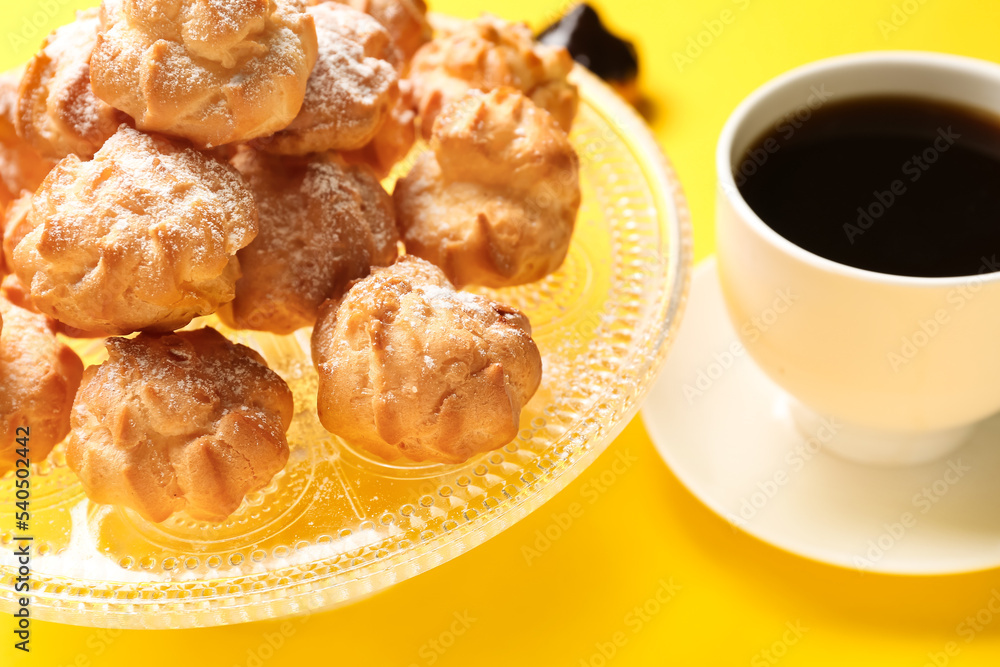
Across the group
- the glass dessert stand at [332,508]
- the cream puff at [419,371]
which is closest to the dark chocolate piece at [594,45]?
the glass dessert stand at [332,508]

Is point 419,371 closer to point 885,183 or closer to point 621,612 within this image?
point 621,612

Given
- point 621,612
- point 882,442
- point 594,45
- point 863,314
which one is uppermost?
point 863,314

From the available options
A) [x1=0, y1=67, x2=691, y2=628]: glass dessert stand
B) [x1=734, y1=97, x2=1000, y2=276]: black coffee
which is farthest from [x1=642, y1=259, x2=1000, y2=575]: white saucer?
[x1=734, y1=97, x2=1000, y2=276]: black coffee

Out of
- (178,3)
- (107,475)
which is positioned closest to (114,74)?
(178,3)

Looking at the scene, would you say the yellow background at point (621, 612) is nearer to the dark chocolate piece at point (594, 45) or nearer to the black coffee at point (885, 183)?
the black coffee at point (885, 183)

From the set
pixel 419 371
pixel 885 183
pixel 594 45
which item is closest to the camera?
pixel 419 371

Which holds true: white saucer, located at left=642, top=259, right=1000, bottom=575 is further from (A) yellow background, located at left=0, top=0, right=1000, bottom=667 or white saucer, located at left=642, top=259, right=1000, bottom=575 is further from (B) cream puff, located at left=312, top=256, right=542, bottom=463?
(B) cream puff, located at left=312, top=256, right=542, bottom=463

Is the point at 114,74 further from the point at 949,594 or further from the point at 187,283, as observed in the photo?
the point at 949,594

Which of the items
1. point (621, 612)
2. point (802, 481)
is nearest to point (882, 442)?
point (802, 481)
